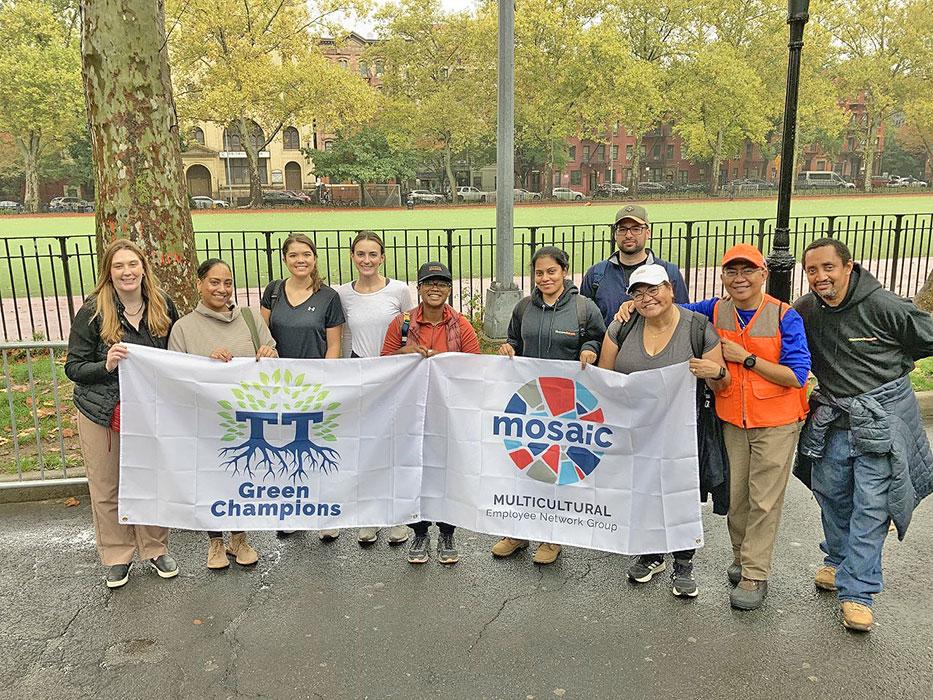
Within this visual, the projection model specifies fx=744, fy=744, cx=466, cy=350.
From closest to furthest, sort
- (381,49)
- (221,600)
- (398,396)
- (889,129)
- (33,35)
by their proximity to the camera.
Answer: (221,600) < (398,396) < (33,35) < (381,49) < (889,129)

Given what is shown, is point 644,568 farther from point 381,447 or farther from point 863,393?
point 381,447

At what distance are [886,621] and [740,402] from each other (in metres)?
1.37

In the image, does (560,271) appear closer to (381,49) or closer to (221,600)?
(221,600)

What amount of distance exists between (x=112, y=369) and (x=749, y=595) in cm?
373

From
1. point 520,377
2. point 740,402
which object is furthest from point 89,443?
point 740,402

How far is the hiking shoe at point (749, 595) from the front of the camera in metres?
4.01

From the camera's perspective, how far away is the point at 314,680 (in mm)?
3455

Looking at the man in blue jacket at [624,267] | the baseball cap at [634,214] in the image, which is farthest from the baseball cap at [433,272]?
the baseball cap at [634,214]

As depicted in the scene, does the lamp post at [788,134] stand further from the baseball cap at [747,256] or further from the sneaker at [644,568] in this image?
the sneaker at [644,568]

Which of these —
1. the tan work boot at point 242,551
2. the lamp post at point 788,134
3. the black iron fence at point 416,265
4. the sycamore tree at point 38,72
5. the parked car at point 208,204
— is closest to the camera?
the tan work boot at point 242,551

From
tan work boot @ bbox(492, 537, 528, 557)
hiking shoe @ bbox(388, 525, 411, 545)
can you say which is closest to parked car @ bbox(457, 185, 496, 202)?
hiking shoe @ bbox(388, 525, 411, 545)

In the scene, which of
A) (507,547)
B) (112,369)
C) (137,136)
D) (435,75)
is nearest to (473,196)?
(435,75)

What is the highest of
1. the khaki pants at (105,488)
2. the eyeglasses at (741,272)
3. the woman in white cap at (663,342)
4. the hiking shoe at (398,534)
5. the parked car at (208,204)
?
the eyeglasses at (741,272)

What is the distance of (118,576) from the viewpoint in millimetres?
4387
